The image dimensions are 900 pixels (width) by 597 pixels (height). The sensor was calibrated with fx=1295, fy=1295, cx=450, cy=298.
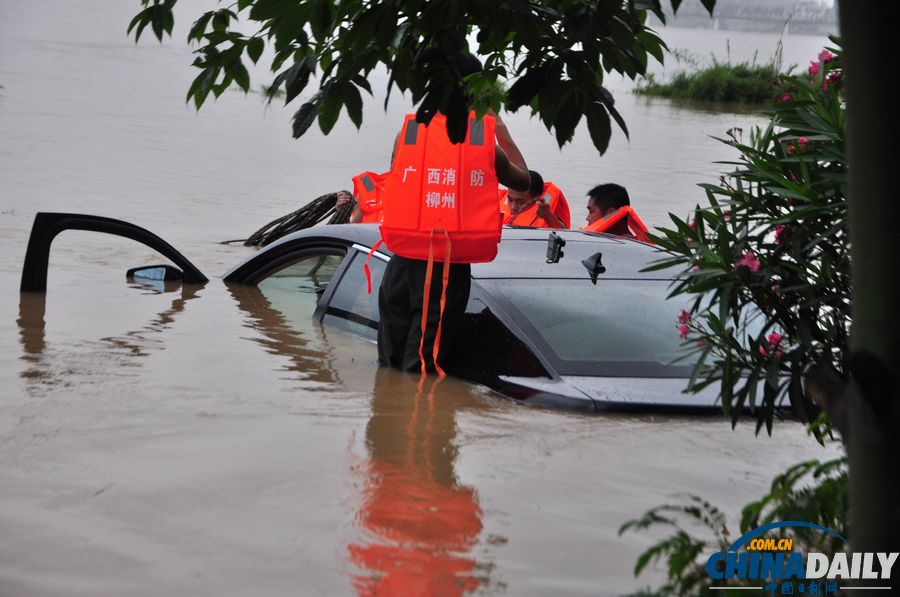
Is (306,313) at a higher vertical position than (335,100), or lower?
lower

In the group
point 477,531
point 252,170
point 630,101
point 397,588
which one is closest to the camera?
point 397,588

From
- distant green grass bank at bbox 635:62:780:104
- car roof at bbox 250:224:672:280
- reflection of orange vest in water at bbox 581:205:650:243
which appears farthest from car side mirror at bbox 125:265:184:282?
distant green grass bank at bbox 635:62:780:104

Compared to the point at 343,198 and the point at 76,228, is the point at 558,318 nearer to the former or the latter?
the point at 76,228

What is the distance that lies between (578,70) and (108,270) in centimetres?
828

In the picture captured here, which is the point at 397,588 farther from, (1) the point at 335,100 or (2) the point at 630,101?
(2) the point at 630,101

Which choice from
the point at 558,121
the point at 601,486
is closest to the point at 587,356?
the point at 601,486

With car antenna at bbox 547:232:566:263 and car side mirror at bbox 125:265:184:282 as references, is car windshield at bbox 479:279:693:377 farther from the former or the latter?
car side mirror at bbox 125:265:184:282

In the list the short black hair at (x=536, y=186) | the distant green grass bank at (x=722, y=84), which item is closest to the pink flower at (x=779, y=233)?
the short black hair at (x=536, y=186)

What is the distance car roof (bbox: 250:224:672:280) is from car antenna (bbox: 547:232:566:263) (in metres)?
0.03

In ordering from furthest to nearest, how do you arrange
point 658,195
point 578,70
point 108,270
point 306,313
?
point 658,195 < point 108,270 < point 306,313 < point 578,70

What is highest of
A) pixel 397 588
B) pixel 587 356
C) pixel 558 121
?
pixel 558 121

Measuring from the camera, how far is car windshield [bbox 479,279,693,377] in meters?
5.62

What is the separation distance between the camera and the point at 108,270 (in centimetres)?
1079

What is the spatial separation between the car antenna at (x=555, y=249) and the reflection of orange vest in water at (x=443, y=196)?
0.99ft
